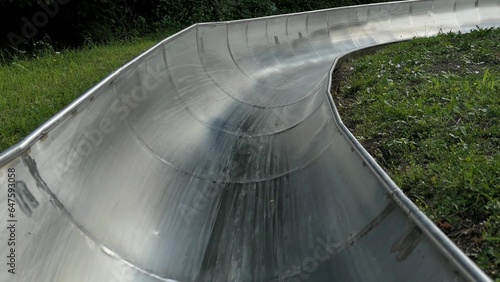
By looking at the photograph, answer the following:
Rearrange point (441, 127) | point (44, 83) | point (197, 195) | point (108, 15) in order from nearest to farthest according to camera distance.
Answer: point (197, 195) < point (441, 127) < point (44, 83) < point (108, 15)

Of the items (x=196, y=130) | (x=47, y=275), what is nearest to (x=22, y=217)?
(x=47, y=275)

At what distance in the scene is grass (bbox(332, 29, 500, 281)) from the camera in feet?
12.6

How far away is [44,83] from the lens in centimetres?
762

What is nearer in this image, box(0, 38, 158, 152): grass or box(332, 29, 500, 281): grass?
box(332, 29, 500, 281): grass

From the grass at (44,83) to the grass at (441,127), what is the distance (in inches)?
134

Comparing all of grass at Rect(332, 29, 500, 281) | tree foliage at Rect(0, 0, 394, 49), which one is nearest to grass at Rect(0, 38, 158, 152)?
tree foliage at Rect(0, 0, 394, 49)

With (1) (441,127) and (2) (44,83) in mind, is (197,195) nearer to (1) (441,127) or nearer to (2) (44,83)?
(1) (441,127)

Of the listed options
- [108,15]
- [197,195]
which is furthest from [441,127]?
[108,15]

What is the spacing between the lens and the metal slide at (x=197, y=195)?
339 centimetres

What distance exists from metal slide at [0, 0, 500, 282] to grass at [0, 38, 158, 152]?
1.12m

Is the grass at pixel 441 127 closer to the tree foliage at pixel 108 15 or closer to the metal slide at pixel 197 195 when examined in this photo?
the metal slide at pixel 197 195

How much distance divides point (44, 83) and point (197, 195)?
3.50m

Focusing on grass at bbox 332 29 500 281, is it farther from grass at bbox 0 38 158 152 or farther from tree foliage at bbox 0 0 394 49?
tree foliage at bbox 0 0 394 49

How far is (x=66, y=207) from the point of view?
12.7 feet
